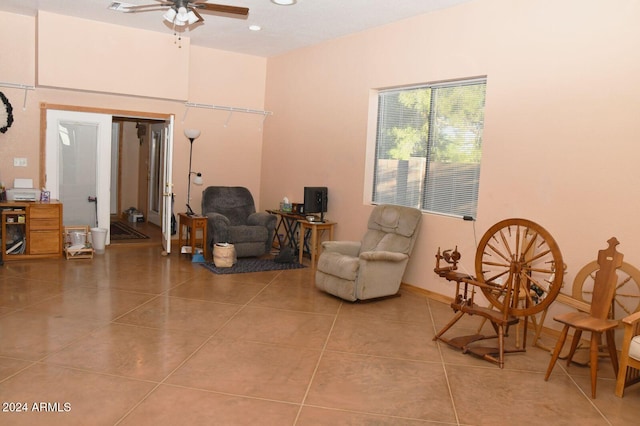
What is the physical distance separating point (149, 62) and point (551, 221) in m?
5.49

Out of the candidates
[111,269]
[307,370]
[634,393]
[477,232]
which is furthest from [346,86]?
[634,393]

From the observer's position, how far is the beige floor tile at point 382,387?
10.0 feet

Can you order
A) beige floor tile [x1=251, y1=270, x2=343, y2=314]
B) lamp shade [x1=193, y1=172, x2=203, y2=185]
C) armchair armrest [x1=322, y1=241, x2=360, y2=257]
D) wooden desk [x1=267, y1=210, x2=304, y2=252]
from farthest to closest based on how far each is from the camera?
1. lamp shade [x1=193, y1=172, x2=203, y2=185]
2. wooden desk [x1=267, y1=210, x2=304, y2=252]
3. armchair armrest [x1=322, y1=241, x2=360, y2=257]
4. beige floor tile [x1=251, y1=270, x2=343, y2=314]

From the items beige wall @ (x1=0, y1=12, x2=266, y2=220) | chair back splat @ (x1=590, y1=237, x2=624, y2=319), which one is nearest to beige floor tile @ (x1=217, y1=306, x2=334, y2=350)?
chair back splat @ (x1=590, y1=237, x2=624, y2=319)

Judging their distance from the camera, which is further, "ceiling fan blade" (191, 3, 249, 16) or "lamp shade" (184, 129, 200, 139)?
"lamp shade" (184, 129, 200, 139)

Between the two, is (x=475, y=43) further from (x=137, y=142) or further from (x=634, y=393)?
(x=137, y=142)

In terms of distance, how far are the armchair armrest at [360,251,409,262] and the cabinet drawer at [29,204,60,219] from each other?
12.9 feet

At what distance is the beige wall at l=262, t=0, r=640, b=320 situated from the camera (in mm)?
3967

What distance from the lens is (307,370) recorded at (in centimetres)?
353

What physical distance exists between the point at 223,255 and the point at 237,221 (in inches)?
45.0

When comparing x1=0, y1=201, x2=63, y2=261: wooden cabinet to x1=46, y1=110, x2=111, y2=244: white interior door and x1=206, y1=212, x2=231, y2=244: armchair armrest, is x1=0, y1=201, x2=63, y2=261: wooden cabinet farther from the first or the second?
x1=206, y1=212, x2=231, y2=244: armchair armrest

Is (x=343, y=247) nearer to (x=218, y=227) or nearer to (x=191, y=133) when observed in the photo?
(x=218, y=227)

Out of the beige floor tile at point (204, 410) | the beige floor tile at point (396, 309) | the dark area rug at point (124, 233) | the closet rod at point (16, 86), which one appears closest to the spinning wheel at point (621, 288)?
the beige floor tile at point (396, 309)

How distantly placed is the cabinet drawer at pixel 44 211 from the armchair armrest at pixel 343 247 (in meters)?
3.41
